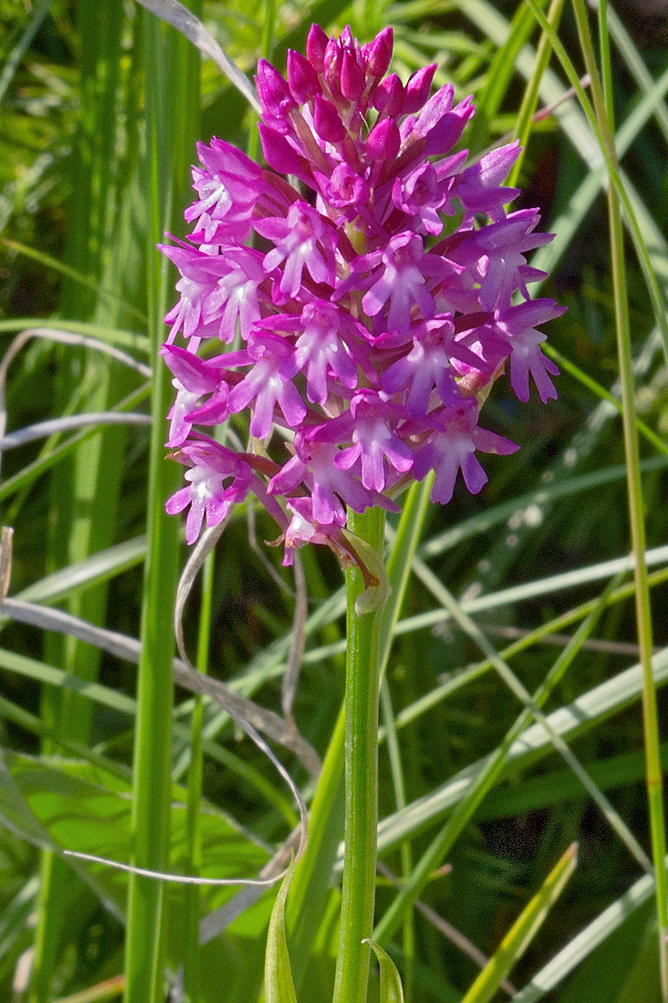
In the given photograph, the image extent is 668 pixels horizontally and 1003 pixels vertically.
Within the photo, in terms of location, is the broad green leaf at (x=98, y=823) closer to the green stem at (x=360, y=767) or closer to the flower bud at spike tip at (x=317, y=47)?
the green stem at (x=360, y=767)

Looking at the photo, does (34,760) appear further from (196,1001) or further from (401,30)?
(401,30)

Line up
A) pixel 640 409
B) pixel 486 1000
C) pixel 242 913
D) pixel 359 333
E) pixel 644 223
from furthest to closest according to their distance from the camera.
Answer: pixel 640 409, pixel 644 223, pixel 242 913, pixel 486 1000, pixel 359 333

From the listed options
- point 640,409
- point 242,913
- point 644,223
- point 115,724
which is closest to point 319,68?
point 644,223

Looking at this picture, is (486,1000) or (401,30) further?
(401,30)

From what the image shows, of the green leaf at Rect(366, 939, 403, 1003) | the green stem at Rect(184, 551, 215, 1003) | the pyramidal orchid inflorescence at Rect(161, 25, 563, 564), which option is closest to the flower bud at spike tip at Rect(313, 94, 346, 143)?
the pyramidal orchid inflorescence at Rect(161, 25, 563, 564)

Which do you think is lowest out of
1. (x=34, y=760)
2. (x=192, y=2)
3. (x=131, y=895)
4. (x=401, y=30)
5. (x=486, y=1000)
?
(x=486, y=1000)

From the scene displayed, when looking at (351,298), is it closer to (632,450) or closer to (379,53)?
(379,53)

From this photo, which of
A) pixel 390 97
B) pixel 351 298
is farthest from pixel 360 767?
pixel 390 97
